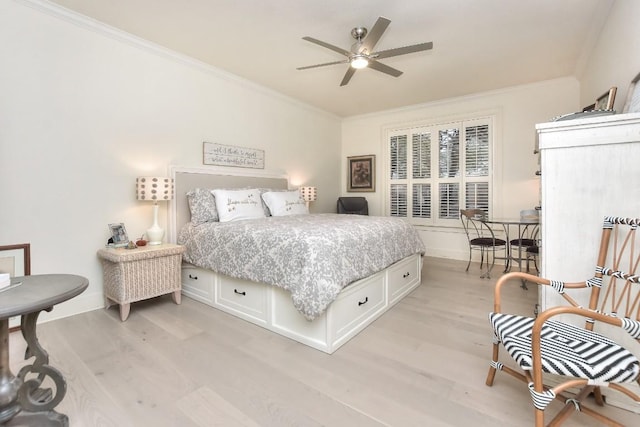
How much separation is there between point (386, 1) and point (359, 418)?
9.32ft

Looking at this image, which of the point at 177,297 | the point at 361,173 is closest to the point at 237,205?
the point at 177,297

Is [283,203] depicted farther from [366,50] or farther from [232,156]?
[366,50]

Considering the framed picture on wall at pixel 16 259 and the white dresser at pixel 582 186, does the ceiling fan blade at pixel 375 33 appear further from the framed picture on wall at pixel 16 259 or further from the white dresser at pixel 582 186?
the framed picture on wall at pixel 16 259

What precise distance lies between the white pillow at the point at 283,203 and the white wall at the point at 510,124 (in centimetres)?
250

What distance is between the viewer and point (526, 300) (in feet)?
9.42

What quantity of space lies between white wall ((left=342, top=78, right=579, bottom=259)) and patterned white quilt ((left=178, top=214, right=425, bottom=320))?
2289mm

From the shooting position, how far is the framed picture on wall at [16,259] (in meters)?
2.21

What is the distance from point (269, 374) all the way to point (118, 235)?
78.7 inches

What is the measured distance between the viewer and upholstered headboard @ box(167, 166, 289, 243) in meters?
3.21

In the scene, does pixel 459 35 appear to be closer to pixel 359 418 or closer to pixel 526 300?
pixel 526 300

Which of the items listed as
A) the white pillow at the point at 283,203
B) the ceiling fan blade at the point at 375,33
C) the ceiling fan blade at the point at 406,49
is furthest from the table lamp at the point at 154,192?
the ceiling fan blade at the point at 406,49

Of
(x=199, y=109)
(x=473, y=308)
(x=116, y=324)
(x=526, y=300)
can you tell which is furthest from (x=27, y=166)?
(x=526, y=300)

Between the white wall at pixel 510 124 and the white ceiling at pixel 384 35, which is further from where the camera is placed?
the white wall at pixel 510 124

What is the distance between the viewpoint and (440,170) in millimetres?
4926
